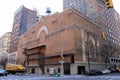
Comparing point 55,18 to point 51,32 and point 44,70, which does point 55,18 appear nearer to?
point 51,32

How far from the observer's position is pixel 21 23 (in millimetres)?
106312

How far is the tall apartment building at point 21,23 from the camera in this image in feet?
346

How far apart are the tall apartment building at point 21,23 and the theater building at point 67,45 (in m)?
40.6

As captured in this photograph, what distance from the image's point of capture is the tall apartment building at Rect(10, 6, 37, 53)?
346ft

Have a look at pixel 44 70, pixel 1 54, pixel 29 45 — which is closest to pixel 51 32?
pixel 44 70

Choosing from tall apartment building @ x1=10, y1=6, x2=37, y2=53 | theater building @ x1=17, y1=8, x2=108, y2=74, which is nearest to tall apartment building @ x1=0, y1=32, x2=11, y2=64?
tall apartment building @ x1=10, y1=6, x2=37, y2=53

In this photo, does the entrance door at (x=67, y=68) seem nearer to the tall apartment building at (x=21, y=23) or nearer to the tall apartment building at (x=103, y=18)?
the tall apartment building at (x=103, y=18)

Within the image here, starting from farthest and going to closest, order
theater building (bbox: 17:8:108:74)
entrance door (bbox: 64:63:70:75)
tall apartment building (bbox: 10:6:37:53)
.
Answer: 1. tall apartment building (bbox: 10:6:37:53)
2. theater building (bbox: 17:8:108:74)
3. entrance door (bbox: 64:63:70:75)

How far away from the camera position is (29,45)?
71.1m

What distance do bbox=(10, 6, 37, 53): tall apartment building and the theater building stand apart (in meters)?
40.6

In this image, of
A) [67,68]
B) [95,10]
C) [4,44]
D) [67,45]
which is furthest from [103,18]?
[4,44]

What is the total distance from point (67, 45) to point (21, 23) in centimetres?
6594

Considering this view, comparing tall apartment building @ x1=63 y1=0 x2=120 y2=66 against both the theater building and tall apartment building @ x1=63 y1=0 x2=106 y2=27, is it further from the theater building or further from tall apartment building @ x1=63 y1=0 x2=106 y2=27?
the theater building

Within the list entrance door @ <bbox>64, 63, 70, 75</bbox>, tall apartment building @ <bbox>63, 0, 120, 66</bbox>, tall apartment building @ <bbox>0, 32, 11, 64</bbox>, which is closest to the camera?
entrance door @ <bbox>64, 63, 70, 75</bbox>
